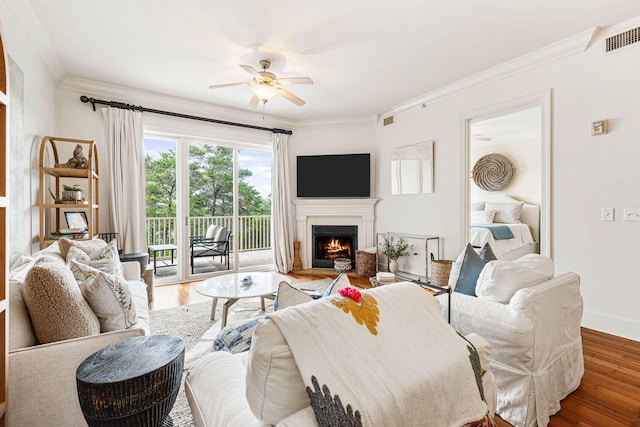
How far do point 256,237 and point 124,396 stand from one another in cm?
424

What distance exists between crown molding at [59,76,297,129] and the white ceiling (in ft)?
0.45

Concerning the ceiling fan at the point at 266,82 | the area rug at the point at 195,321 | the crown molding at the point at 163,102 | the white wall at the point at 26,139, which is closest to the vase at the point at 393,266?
the area rug at the point at 195,321

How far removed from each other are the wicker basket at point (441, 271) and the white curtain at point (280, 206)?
2.33 m

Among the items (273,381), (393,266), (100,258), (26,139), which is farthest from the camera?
(393,266)

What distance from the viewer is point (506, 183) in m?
5.86

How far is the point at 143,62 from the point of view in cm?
316

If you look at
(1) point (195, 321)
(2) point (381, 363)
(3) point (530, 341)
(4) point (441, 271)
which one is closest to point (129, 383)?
(2) point (381, 363)

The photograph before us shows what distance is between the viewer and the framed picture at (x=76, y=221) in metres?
3.08

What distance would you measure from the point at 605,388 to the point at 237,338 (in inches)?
86.7

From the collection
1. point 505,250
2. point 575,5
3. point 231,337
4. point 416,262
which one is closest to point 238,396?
point 231,337

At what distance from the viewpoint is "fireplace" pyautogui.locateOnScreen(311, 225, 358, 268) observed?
523cm

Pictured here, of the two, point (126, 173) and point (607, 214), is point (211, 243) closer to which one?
point (126, 173)

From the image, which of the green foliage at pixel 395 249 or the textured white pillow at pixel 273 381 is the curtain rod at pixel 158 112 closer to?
the green foliage at pixel 395 249

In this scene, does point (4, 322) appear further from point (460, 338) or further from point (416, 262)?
point (416, 262)
